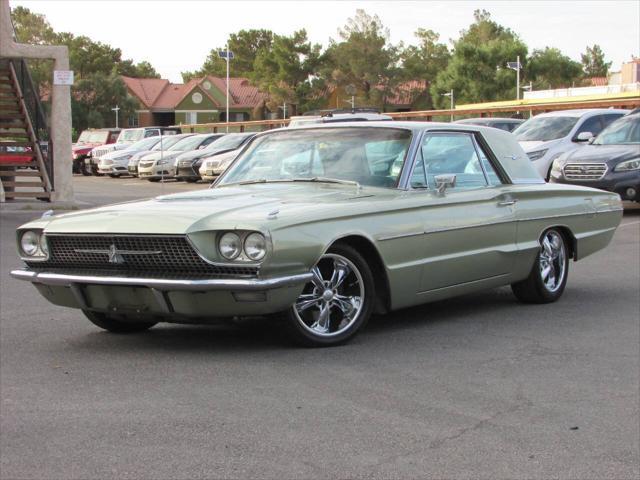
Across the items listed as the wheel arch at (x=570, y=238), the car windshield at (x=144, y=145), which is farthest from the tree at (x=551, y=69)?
the wheel arch at (x=570, y=238)

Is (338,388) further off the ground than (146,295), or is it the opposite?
(146,295)

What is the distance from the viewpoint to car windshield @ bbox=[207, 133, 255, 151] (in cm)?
2984

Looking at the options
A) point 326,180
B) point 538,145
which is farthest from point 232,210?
point 538,145

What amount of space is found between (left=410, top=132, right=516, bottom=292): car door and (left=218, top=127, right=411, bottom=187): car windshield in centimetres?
20

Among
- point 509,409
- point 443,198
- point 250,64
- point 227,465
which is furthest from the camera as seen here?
point 250,64

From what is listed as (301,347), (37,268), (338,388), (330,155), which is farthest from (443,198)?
(37,268)

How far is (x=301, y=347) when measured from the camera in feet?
21.6

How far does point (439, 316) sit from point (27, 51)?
51.4ft

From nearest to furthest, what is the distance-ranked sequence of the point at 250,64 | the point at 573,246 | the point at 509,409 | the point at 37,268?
the point at 509,409 → the point at 37,268 → the point at 573,246 → the point at 250,64

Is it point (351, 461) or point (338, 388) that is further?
point (338, 388)

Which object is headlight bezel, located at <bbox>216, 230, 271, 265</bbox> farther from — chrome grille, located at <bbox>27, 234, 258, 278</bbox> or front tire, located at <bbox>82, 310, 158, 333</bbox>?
front tire, located at <bbox>82, 310, 158, 333</bbox>

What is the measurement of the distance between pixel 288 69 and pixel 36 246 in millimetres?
95874

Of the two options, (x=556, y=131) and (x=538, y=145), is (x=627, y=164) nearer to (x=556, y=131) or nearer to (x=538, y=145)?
(x=538, y=145)

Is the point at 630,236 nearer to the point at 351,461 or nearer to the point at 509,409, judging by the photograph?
the point at 509,409
